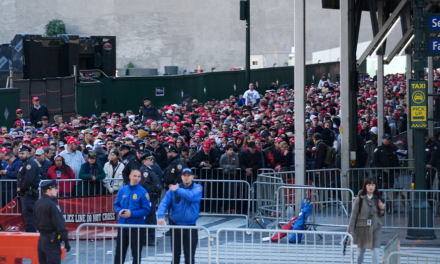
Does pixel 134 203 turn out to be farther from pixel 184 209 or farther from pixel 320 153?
pixel 320 153

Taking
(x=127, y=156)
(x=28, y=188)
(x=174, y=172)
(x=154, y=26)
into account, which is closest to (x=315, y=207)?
(x=174, y=172)

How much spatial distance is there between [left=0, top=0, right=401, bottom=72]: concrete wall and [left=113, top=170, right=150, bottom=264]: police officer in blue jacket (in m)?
47.8

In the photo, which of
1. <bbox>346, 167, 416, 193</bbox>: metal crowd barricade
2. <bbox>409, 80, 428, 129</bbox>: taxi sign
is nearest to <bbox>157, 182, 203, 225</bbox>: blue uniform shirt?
<bbox>409, 80, 428, 129</bbox>: taxi sign

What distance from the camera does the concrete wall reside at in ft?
185

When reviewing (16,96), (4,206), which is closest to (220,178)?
(4,206)

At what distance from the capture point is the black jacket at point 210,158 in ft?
44.9

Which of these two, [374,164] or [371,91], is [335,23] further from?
[374,164]

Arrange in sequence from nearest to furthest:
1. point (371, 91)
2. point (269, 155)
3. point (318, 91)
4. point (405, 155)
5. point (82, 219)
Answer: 1. point (82, 219)
2. point (269, 155)
3. point (405, 155)
4. point (371, 91)
5. point (318, 91)

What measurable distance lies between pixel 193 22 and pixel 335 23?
12724mm

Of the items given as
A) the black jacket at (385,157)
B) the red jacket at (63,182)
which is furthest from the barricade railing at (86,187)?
the black jacket at (385,157)

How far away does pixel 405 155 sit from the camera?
1830 centimetres

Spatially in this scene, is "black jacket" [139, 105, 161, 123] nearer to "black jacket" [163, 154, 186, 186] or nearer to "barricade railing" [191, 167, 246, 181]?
"barricade railing" [191, 167, 246, 181]

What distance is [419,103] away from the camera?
11.1m

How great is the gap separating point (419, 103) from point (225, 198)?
427cm
